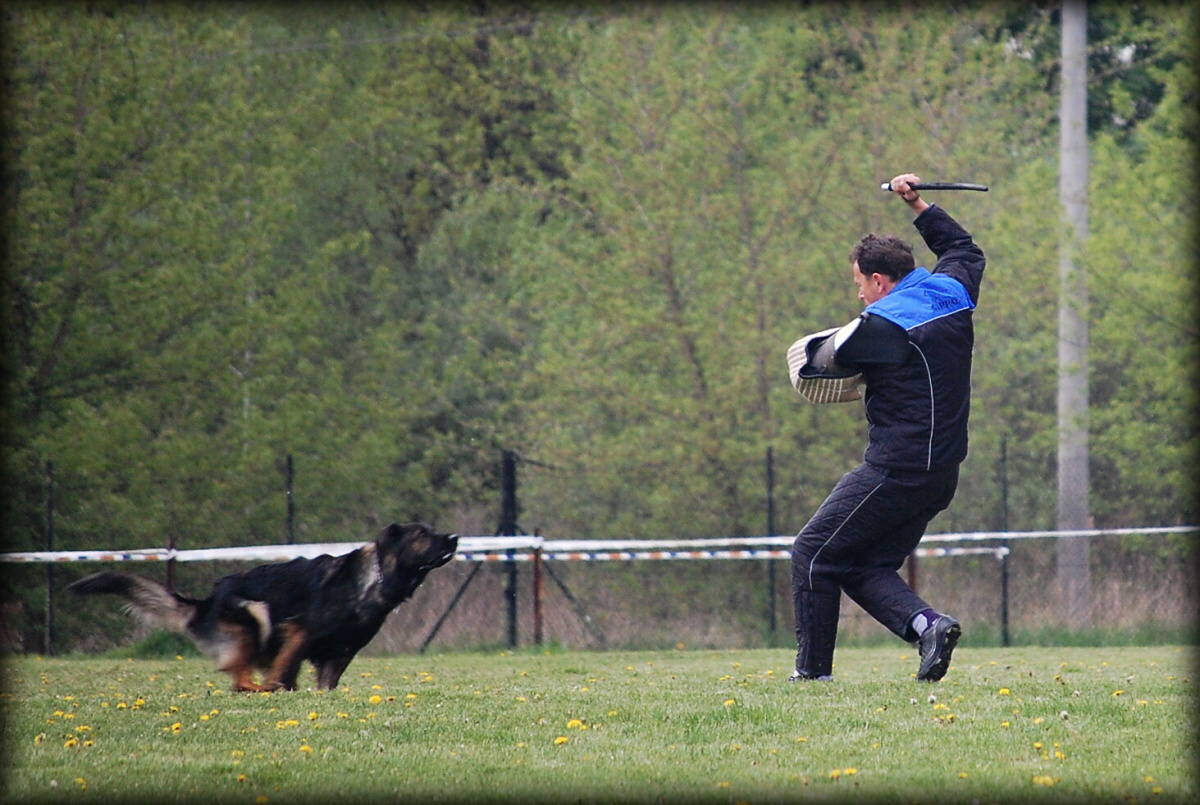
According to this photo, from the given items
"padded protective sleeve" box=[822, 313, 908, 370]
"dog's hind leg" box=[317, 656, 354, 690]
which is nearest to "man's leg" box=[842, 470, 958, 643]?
"padded protective sleeve" box=[822, 313, 908, 370]

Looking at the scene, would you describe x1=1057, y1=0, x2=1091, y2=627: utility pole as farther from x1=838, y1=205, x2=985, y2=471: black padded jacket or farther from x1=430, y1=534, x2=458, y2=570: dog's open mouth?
x1=838, y1=205, x2=985, y2=471: black padded jacket

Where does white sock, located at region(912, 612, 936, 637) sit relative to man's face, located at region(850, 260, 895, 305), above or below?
below

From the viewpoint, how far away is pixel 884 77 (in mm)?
19062

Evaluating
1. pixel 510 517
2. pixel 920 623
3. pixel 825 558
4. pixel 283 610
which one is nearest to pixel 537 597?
pixel 510 517

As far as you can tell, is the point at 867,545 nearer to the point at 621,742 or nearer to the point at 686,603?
the point at 621,742

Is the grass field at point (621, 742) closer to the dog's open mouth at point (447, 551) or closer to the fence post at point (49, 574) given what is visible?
the dog's open mouth at point (447, 551)

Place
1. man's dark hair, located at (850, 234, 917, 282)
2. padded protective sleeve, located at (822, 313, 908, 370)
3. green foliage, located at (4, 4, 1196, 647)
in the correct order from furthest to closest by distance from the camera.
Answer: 1. green foliage, located at (4, 4, 1196, 647)
2. man's dark hair, located at (850, 234, 917, 282)
3. padded protective sleeve, located at (822, 313, 908, 370)

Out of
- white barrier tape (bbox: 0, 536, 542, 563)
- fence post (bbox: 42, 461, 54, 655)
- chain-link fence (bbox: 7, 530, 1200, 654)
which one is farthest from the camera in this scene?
chain-link fence (bbox: 7, 530, 1200, 654)

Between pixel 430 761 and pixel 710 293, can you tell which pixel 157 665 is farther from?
pixel 710 293

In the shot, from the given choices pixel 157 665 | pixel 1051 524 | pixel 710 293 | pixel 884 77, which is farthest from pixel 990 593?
pixel 157 665

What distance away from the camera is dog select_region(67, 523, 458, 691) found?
733 centimetres

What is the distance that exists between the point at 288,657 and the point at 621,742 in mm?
2885

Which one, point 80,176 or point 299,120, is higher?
point 299,120

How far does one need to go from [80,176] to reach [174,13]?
3.36 metres
